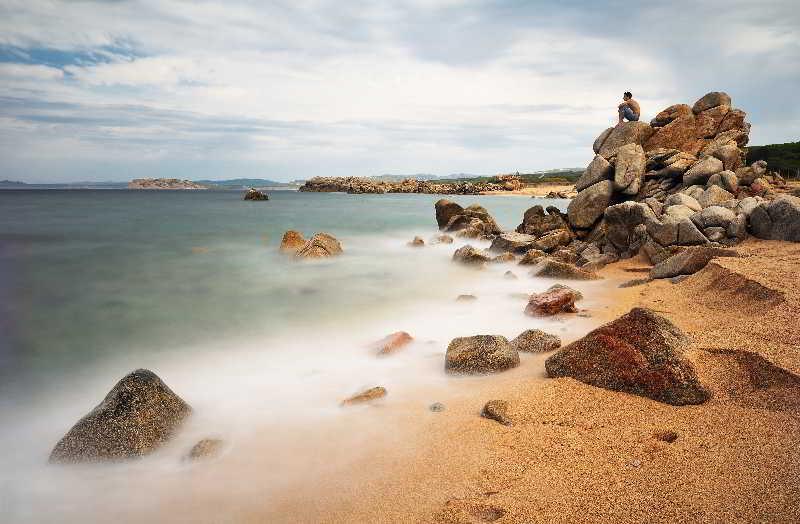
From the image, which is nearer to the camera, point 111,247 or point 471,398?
point 471,398

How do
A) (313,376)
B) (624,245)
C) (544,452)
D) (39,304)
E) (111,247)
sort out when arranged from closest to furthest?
(544,452) → (313,376) → (39,304) → (624,245) → (111,247)

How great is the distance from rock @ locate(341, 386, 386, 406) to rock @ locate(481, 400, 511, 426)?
139 centimetres

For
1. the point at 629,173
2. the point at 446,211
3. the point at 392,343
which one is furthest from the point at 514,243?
the point at 446,211

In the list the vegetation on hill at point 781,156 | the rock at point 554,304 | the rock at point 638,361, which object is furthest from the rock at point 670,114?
the vegetation on hill at point 781,156

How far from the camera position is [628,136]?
1823 centimetres

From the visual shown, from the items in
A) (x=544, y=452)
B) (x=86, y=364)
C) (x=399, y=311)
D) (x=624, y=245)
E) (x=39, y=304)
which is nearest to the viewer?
(x=544, y=452)

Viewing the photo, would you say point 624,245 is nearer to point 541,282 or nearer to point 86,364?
point 541,282

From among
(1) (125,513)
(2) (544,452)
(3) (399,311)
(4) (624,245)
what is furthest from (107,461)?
(4) (624,245)

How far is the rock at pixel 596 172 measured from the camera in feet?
53.4

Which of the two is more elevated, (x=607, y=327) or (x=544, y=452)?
(x=607, y=327)

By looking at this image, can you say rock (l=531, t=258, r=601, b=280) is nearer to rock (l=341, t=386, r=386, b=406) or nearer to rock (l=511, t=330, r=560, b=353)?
rock (l=511, t=330, r=560, b=353)

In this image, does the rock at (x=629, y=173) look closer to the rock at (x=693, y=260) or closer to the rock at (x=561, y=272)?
the rock at (x=561, y=272)

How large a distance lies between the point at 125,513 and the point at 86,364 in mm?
5008

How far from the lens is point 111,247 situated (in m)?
20.4
